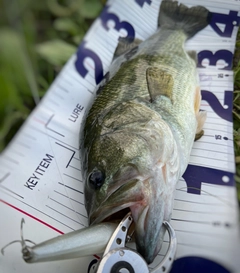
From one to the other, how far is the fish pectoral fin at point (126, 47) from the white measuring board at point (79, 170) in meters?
0.07

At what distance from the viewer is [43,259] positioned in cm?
93

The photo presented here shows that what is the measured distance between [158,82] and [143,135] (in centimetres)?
36

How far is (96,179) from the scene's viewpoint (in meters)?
1.18

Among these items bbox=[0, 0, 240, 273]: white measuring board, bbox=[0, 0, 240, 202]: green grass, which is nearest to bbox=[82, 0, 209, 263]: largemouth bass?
bbox=[0, 0, 240, 273]: white measuring board

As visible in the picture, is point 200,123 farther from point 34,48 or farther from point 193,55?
point 34,48

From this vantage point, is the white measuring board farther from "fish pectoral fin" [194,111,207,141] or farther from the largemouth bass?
the largemouth bass

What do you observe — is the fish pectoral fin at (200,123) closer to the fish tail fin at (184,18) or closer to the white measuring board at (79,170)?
the white measuring board at (79,170)

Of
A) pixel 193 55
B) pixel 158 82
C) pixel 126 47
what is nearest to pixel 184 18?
pixel 193 55

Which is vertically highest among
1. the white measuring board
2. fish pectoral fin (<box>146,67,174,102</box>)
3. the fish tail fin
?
the fish tail fin

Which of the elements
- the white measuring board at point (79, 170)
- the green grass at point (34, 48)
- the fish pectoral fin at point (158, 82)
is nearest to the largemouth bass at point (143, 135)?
the fish pectoral fin at point (158, 82)

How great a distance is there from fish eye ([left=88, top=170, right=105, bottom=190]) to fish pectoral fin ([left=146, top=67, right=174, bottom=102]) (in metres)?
0.45

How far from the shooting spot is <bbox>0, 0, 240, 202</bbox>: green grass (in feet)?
2.79

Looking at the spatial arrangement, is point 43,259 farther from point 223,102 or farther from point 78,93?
point 223,102

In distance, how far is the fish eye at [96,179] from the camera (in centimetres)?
117
